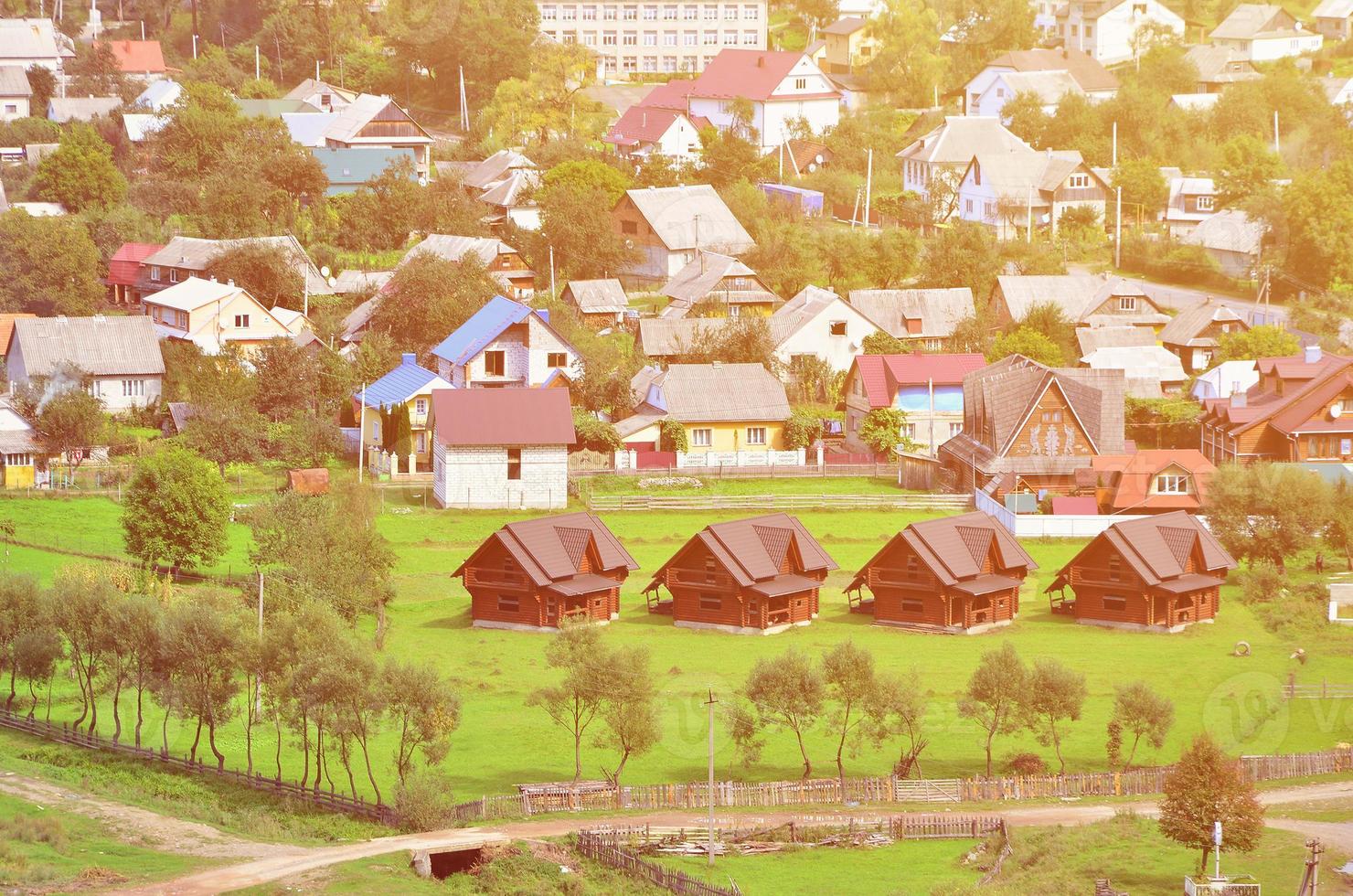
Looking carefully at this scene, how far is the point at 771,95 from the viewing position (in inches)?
5054

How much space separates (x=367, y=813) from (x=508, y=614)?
1546cm

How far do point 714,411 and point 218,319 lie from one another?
75.9 feet

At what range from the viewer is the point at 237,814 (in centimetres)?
4706

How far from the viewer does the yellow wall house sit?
270 ft

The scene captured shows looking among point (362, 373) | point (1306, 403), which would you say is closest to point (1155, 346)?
point (1306, 403)

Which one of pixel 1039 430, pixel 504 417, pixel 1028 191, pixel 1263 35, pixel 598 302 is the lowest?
pixel 1039 430

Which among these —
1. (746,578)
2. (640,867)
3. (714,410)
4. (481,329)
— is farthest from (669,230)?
(640,867)

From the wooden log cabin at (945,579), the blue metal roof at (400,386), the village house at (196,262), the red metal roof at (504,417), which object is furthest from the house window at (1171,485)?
the village house at (196,262)

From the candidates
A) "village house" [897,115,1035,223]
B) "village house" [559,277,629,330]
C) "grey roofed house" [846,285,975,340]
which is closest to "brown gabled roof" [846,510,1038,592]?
"grey roofed house" [846,285,975,340]

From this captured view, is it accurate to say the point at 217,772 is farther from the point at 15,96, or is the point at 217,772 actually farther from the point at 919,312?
the point at 15,96

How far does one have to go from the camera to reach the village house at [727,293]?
95125mm

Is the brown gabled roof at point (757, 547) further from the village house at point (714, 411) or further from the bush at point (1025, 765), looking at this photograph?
the village house at point (714, 411)

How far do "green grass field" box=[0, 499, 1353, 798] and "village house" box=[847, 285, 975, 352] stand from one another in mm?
22194

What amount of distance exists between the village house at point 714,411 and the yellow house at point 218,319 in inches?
687
